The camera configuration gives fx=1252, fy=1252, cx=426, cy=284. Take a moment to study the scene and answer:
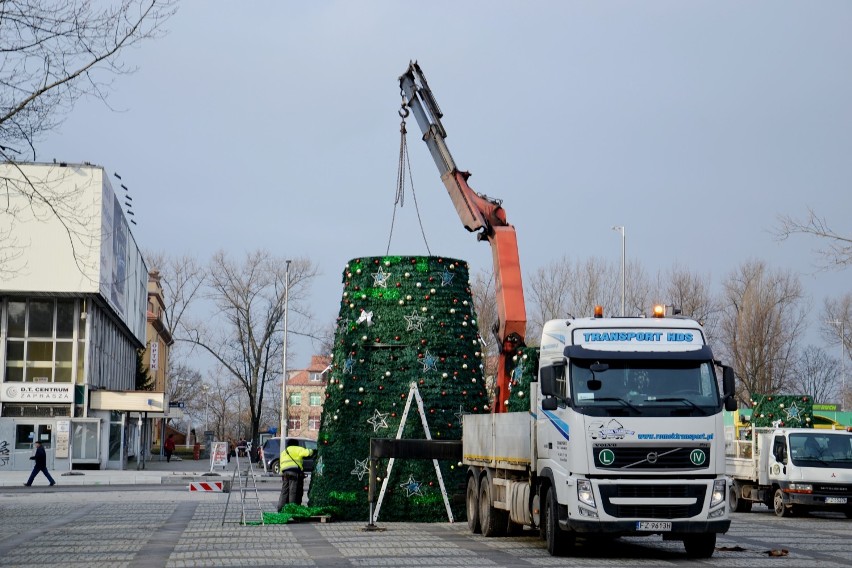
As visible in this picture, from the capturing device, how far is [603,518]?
15953 millimetres

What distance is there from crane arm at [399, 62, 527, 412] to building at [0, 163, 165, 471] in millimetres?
25808

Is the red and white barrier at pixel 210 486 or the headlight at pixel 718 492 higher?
the headlight at pixel 718 492

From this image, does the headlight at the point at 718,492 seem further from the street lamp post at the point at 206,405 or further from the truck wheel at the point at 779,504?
the street lamp post at the point at 206,405

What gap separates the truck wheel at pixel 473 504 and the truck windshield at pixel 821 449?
922cm

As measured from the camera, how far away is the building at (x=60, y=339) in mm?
51438

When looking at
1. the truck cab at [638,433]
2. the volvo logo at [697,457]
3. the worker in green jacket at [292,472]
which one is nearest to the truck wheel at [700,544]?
the truck cab at [638,433]

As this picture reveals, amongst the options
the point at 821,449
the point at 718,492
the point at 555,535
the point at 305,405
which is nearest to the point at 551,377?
the point at 555,535

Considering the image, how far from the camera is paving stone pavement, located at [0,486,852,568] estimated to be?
15938 mm

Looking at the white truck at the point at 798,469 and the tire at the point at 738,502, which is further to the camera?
the tire at the point at 738,502

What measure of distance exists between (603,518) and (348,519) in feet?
29.6

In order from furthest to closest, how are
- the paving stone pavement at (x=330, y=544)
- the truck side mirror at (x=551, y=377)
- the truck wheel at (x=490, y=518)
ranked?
1. the truck wheel at (x=490, y=518)
2. the truck side mirror at (x=551, y=377)
3. the paving stone pavement at (x=330, y=544)

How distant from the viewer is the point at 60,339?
178 feet

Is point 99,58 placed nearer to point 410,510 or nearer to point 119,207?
point 410,510

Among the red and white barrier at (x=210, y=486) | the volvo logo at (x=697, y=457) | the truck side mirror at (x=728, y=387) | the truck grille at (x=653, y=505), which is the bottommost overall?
the red and white barrier at (x=210, y=486)
